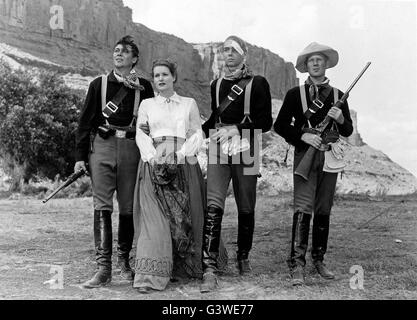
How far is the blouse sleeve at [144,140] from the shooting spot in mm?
5016

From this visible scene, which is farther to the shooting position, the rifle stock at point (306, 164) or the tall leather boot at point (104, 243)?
the rifle stock at point (306, 164)

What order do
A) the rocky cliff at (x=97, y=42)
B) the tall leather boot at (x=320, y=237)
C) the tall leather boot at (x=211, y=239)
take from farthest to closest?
the rocky cliff at (x=97, y=42) < the tall leather boot at (x=320, y=237) < the tall leather boot at (x=211, y=239)

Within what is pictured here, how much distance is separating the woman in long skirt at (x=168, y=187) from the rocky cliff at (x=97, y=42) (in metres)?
57.4

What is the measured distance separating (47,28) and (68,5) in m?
15.5

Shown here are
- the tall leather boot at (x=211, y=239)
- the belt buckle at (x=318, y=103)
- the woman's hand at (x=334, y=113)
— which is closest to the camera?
the tall leather boot at (x=211, y=239)

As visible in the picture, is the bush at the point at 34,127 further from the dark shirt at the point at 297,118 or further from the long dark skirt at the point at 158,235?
the dark shirt at the point at 297,118

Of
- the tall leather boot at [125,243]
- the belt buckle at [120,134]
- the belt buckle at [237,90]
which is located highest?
the belt buckle at [237,90]

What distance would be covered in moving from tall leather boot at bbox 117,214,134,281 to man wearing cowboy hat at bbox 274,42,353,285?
171 centimetres

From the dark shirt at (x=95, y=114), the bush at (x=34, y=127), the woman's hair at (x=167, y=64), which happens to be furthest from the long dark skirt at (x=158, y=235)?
the bush at (x=34, y=127)

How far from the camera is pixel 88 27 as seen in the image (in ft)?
323

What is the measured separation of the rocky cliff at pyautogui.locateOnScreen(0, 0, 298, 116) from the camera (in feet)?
271

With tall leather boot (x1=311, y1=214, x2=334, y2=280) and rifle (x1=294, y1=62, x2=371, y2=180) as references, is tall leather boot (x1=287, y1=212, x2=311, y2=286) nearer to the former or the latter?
tall leather boot (x1=311, y1=214, x2=334, y2=280)

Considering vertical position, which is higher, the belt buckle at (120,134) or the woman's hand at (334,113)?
the woman's hand at (334,113)
